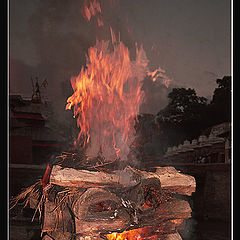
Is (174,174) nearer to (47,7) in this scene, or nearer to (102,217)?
(102,217)

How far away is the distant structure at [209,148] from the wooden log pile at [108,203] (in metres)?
2.25

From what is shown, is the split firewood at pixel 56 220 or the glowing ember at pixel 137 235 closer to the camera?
the split firewood at pixel 56 220

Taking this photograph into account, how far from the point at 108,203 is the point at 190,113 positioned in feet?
9.37

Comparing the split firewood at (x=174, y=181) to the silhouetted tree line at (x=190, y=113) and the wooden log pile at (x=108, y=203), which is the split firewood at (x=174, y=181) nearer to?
the wooden log pile at (x=108, y=203)

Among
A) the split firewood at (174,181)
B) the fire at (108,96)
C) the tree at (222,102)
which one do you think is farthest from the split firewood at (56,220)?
the tree at (222,102)

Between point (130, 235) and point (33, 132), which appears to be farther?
point (33, 132)

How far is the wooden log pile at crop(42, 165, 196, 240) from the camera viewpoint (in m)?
Result: 1.65

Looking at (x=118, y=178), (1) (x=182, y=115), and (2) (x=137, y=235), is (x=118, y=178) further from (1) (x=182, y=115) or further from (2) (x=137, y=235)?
(1) (x=182, y=115)

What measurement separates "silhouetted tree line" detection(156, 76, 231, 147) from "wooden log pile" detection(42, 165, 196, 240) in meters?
2.25

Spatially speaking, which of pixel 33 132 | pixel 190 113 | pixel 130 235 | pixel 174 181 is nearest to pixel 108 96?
pixel 33 132

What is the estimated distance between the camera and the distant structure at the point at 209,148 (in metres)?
4.16

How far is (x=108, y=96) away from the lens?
3.64 metres

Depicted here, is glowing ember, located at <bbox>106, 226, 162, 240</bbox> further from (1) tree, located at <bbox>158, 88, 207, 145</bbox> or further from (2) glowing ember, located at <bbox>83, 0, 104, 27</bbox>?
(2) glowing ember, located at <bbox>83, 0, 104, 27</bbox>
